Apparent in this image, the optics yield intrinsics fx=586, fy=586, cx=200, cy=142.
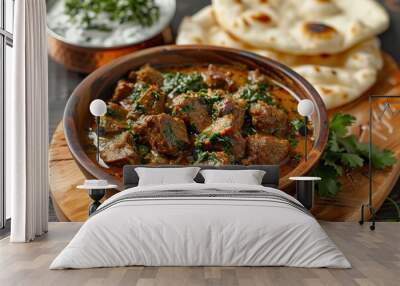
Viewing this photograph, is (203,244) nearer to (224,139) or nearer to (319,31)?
(224,139)

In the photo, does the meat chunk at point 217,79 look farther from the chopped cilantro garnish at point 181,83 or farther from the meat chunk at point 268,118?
the meat chunk at point 268,118

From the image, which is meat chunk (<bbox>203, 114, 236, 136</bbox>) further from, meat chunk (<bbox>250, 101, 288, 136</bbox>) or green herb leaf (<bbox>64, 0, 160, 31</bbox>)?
green herb leaf (<bbox>64, 0, 160, 31</bbox>)

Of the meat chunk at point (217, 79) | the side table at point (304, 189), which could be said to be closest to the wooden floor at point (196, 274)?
the side table at point (304, 189)

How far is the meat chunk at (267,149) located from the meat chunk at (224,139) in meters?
0.11

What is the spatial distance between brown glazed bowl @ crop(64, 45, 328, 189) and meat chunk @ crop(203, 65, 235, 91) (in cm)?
13

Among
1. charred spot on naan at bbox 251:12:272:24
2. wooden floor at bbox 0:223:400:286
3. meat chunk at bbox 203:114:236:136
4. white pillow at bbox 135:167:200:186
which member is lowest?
wooden floor at bbox 0:223:400:286

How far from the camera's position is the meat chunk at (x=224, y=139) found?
6.20 m

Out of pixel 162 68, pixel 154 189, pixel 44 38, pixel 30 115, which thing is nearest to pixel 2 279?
pixel 154 189

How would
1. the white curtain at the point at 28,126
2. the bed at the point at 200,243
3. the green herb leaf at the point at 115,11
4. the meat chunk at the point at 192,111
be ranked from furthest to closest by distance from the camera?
the green herb leaf at the point at 115,11 < the meat chunk at the point at 192,111 < the white curtain at the point at 28,126 < the bed at the point at 200,243

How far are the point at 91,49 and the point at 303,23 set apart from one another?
2.49m

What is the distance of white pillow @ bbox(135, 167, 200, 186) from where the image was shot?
19.3 ft

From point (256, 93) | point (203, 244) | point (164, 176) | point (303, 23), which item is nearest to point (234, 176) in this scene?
point (164, 176)

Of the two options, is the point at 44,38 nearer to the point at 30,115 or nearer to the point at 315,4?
the point at 30,115

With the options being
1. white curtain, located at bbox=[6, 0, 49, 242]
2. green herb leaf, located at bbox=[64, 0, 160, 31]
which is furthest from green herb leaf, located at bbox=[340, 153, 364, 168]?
white curtain, located at bbox=[6, 0, 49, 242]
